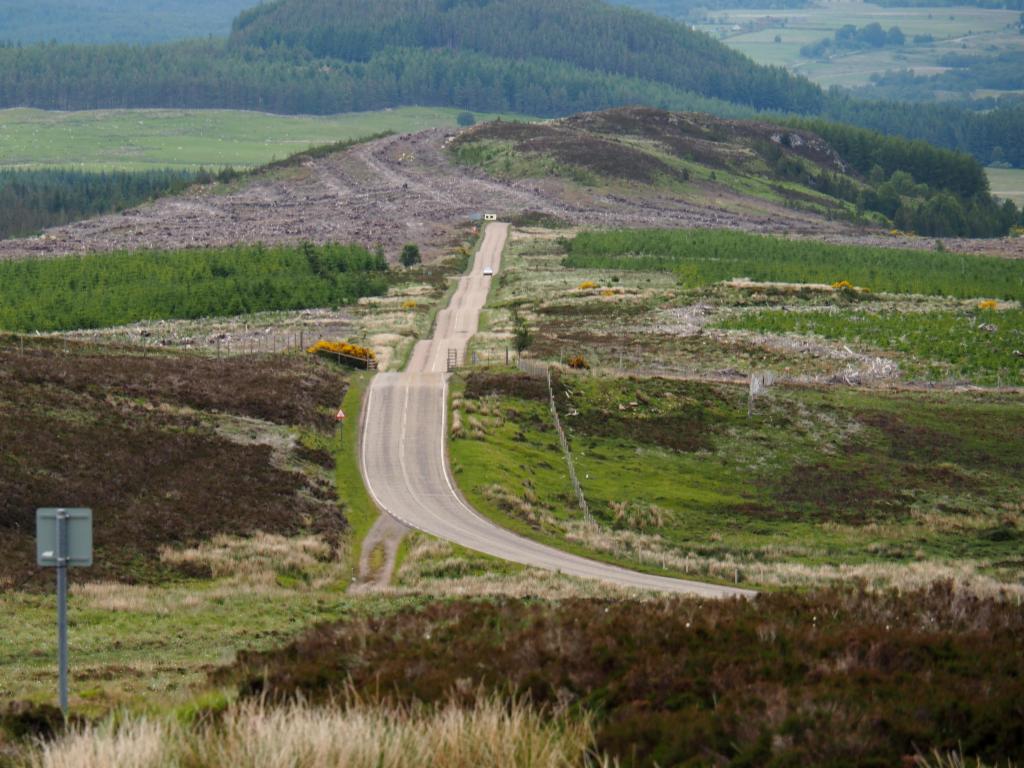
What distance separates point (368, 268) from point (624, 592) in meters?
88.5

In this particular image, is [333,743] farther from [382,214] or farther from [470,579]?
[382,214]

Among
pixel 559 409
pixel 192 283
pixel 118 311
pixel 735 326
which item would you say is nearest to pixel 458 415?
pixel 559 409

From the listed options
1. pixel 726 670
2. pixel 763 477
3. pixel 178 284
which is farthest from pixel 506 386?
pixel 726 670

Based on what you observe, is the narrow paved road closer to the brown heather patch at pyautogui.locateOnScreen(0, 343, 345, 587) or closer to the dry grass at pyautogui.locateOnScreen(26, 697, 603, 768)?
the brown heather patch at pyautogui.locateOnScreen(0, 343, 345, 587)

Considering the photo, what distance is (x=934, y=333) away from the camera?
94.0 m

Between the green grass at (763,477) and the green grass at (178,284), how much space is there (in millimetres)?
40024

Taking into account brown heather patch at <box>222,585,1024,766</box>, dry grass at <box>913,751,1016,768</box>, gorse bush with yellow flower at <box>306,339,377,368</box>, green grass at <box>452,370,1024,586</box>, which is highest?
dry grass at <box>913,751,1016,768</box>

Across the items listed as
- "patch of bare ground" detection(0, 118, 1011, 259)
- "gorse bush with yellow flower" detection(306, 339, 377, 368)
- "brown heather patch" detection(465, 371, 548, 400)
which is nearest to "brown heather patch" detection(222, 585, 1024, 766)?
"brown heather patch" detection(465, 371, 548, 400)

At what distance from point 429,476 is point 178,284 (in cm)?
5924

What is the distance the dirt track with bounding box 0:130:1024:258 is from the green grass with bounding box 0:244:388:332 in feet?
41.3

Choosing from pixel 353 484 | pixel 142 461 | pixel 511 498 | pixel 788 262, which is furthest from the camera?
pixel 788 262

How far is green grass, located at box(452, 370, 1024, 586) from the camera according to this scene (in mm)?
48375

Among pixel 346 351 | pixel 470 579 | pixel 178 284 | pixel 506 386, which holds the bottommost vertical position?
pixel 178 284

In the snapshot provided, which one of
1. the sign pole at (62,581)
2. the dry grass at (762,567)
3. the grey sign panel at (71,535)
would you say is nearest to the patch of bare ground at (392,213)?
the dry grass at (762,567)
